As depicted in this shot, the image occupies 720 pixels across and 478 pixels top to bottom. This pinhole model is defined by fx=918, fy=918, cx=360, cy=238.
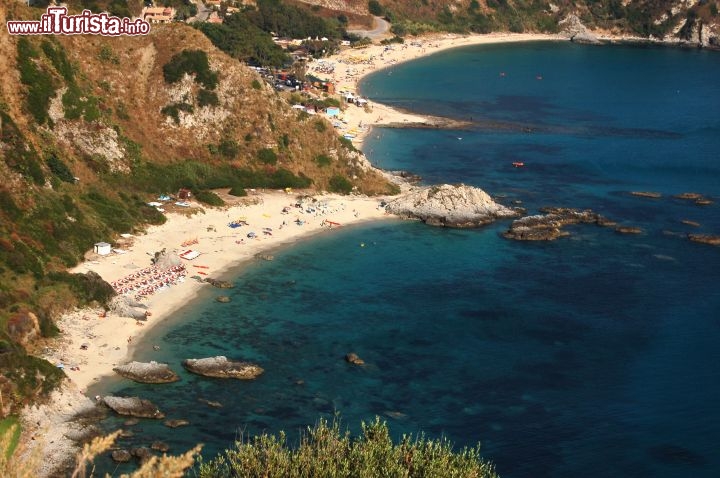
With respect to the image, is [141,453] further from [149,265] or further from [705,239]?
[705,239]

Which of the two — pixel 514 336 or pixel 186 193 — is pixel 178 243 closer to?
pixel 186 193

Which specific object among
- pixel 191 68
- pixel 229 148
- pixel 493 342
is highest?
pixel 191 68

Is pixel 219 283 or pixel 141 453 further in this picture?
pixel 219 283

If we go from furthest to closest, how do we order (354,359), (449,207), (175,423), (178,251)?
(449,207)
(178,251)
(354,359)
(175,423)

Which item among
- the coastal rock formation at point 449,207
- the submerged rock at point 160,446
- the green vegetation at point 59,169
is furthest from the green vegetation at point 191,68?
the submerged rock at point 160,446

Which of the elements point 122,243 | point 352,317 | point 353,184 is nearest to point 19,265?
point 122,243

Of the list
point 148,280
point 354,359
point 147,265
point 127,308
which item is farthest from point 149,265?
point 354,359

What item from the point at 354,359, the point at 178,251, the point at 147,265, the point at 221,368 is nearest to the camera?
the point at 221,368
